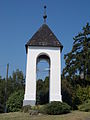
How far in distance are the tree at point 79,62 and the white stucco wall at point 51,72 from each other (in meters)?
14.4

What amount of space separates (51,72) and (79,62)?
52.5 ft

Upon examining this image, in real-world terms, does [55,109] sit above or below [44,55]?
below

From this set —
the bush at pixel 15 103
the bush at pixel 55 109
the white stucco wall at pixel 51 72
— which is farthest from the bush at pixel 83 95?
the bush at pixel 55 109

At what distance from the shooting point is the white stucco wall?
17500mm

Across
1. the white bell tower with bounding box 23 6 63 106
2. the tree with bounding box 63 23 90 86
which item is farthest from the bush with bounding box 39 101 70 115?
the tree with bounding box 63 23 90 86

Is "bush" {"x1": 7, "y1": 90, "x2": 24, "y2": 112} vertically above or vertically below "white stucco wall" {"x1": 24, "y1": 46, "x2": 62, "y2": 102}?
below

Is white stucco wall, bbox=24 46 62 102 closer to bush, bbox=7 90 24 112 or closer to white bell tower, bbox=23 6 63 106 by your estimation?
white bell tower, bbox=23 6 63 106

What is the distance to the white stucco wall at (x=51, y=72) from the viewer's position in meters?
17.5

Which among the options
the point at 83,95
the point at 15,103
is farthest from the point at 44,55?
the point at 83,95

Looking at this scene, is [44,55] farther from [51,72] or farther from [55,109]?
[55,109]

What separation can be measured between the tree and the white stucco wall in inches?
567

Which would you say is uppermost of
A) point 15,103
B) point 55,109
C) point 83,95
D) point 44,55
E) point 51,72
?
point 44,55

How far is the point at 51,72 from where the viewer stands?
60.3 feet

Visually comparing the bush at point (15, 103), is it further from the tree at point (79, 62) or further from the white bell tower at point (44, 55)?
the tree at point (79, 62)
